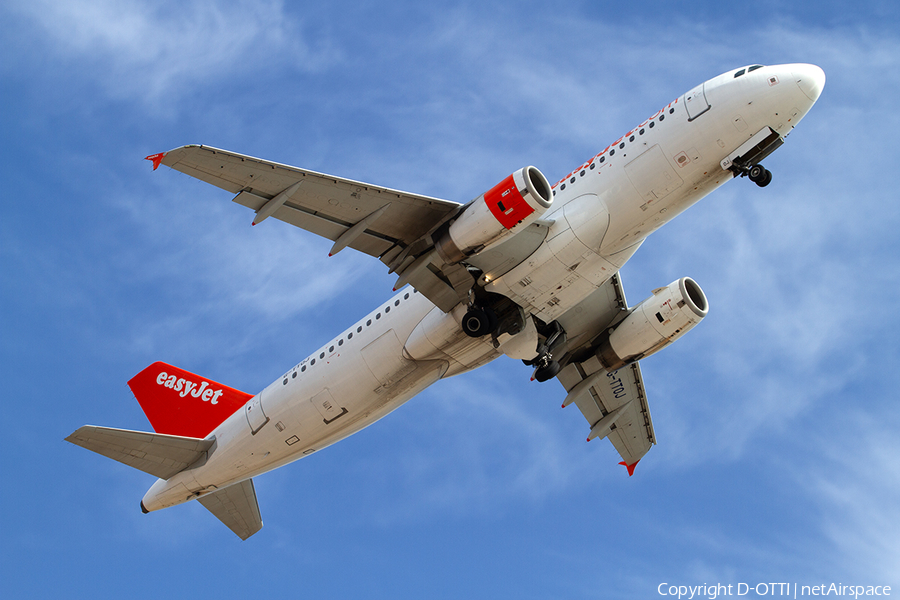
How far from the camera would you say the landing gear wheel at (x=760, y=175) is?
74.7 feet

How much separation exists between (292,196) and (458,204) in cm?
451

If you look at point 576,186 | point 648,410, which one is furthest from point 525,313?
point 648,410

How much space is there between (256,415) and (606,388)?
13.0 m

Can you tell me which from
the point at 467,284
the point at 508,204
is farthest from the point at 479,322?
the point at 508,204

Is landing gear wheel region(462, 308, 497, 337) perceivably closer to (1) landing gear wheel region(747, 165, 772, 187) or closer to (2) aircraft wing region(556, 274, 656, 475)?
(2) aircraft wing region(556, 274, 656, 475)

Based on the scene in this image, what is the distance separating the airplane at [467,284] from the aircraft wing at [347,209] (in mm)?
40

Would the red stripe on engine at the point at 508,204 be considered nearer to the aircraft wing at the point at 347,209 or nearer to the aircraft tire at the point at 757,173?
the aircraft wing at the point at 347,209

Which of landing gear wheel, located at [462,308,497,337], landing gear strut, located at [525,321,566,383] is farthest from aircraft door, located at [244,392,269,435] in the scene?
landing gear strut, located at [525,321,566,383]

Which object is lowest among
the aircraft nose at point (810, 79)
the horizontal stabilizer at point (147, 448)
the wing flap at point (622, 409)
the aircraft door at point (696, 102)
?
the wing flap at point (622, 409)

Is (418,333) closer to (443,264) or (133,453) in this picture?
(443,264)

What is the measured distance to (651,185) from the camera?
22812mm

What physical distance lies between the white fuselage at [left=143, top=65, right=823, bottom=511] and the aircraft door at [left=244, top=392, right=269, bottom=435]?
43 millimetres

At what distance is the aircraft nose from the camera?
22.2 metres

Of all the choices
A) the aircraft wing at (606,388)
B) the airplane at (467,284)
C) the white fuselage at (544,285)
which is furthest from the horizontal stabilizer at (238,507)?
the aircraft wing at (606,388)
